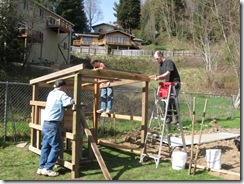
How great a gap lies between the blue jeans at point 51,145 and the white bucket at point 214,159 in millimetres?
2718

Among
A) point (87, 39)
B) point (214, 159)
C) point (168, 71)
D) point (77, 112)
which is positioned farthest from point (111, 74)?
point (87, 39)

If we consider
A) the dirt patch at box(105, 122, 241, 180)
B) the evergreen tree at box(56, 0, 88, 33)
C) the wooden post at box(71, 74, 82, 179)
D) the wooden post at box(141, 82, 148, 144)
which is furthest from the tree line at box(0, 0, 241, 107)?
the wooden post at box(71, 74, 82, 179)

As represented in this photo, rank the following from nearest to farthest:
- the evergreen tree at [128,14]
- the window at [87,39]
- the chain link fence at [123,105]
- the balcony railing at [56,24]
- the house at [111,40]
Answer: the chain link fence at [123,105] → the balcony railing at [56,24] → the house at [111,40] → the window at [87,39] → the evergreen tree at [128,14]

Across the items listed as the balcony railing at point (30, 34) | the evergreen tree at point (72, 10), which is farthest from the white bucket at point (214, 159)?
the evergreen tree at point (72, 10)

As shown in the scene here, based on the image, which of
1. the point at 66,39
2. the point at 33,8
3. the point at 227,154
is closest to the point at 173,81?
the point at 227,154

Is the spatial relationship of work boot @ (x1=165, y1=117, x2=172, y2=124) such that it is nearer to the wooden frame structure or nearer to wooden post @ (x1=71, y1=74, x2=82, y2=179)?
the wooden frame structure

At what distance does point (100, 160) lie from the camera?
15.5ft

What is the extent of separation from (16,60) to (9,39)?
1.85 m

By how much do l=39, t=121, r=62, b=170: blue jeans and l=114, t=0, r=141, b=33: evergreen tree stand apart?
2006 inches

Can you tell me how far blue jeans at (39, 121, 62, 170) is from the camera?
4.76 metres

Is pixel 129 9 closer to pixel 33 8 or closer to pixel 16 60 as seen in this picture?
pixel 33 8

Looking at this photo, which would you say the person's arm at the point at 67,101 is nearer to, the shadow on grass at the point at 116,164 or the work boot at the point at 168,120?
the shadow on grass at the point at 116,164

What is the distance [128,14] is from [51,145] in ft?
173

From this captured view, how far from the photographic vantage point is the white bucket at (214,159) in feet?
15.3
